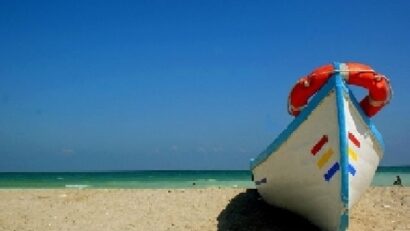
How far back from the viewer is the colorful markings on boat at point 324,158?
22.0ft

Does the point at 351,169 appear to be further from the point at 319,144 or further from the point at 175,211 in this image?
the point at 175,211

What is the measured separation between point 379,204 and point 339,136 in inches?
219

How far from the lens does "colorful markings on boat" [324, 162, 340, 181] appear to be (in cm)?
657

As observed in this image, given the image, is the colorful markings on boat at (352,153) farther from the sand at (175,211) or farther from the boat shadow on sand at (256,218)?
the sand at (175,211)

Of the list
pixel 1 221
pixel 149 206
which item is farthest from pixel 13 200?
pixel 149 206

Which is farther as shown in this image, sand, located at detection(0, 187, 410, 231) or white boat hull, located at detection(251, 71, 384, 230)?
sand, located at detection(0, 187, 410, 231)

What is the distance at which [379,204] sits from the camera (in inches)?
442

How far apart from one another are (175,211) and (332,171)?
209 inches

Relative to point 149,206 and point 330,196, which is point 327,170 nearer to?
point 330,196

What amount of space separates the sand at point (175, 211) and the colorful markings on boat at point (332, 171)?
230cm

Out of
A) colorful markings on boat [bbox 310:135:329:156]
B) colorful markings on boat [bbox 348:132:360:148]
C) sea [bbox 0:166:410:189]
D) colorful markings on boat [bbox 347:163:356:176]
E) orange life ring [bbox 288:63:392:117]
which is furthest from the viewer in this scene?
sea [bbox 0:166:410:189]

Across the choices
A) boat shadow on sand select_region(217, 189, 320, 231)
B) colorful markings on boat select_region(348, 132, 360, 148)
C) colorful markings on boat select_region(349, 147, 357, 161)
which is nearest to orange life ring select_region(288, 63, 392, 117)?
colorful markings on boat select_region(348, 132, 360, 148)

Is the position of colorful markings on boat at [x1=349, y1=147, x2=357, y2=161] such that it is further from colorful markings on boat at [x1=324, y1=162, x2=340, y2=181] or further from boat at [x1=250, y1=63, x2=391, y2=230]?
colorful markings on boat at [x1=324, y1=162, x2=340, y2=181]

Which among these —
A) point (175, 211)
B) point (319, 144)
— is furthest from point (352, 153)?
point (175, 211)
